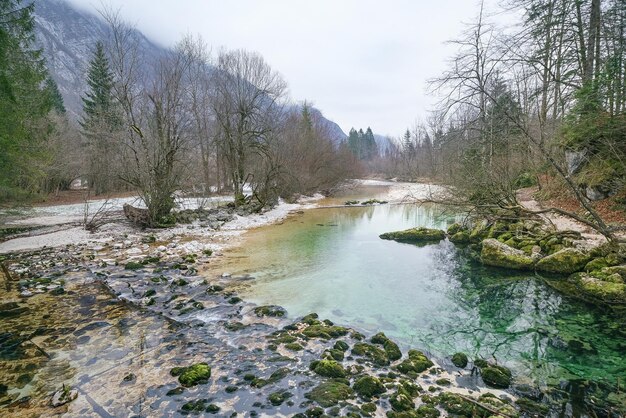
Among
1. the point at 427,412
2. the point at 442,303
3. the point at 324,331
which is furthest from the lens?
the point at 442,303

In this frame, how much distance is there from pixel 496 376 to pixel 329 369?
96.9 inches

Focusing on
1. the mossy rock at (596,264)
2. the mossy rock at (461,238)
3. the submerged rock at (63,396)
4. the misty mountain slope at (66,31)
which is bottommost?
the submerged rock at (63,396)

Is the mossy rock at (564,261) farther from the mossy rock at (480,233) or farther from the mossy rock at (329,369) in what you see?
the mossy rock at (329,369)

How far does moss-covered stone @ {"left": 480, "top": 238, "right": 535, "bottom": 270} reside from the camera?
10.1 m

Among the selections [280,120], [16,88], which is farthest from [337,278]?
[280,120]

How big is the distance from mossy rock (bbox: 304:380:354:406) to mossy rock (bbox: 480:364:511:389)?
2083 mm

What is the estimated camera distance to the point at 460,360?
17.2ft

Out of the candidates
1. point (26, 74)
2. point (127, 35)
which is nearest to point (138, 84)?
point (127, 35)

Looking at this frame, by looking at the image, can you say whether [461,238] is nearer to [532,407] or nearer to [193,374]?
[532,407]

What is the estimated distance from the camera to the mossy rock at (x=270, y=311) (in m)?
7.06

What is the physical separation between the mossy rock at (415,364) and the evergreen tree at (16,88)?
12230 mm

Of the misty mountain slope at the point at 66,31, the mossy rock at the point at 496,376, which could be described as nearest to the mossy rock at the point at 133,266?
the mossy rock at the point at 496,376

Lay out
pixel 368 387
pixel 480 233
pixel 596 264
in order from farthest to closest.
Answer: pixel 480 233 < pixel 596 264 < pixel 368 387

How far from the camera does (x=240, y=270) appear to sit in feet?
33.6
